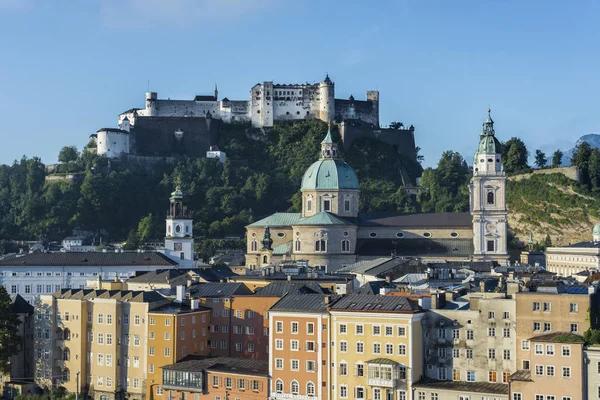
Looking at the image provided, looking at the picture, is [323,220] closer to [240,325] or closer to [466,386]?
→ [240,325]

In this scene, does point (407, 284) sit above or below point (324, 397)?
above

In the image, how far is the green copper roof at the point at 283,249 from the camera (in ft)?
332

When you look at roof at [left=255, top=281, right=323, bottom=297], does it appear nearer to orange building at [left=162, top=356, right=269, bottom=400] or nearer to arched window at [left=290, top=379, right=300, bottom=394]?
orange building at [left=162, top=356, right=269, bottom=400]

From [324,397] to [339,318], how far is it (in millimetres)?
3939

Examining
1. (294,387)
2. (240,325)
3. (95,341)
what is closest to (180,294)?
(240,325)

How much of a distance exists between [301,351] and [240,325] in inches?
318

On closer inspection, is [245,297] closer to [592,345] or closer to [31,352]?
[31,352]

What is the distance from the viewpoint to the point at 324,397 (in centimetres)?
5203

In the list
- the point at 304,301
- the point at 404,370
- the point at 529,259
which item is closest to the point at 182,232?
the point at 529,259

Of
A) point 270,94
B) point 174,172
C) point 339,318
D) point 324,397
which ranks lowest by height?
point 324,397

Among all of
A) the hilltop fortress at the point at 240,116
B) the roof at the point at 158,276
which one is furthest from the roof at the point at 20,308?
the hilltop fortress at the point at 240,116

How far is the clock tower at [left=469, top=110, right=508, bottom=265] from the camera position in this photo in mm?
97750

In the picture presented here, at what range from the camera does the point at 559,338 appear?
4594cm

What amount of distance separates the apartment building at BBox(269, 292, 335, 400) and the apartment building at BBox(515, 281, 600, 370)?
31.9ft
